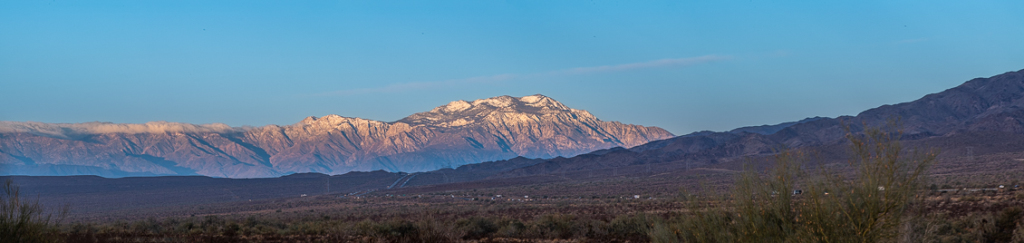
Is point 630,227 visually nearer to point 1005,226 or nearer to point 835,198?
point 1005,226

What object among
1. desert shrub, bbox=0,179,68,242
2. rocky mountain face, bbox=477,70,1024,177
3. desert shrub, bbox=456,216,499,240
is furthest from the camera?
rocky mountain face, bbox=477,70,1024,177

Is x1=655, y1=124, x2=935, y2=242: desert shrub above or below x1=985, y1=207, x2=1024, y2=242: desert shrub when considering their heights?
above

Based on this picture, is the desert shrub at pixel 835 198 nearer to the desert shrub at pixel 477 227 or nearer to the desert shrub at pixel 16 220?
the desert shrub at pixel 16 220

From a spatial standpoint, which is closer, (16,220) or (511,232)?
(16,220)

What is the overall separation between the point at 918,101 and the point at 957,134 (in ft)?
188

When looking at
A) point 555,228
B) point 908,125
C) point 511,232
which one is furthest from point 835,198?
point 908,125

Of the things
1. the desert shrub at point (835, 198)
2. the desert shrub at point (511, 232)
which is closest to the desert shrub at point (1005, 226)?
the desert shrub at point (835, 198)

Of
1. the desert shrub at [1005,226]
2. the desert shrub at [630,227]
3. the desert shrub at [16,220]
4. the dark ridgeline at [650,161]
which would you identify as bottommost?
the desert shrub at [1005,226]

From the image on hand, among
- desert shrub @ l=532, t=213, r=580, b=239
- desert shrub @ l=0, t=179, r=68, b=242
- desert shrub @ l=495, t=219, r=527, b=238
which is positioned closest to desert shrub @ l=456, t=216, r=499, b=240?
desert shrub @ l=495, t=219, r=527, b=238

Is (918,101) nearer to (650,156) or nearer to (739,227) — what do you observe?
(650,156)

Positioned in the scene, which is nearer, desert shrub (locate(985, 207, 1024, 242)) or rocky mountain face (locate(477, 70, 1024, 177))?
desert shrub (locate(985, 207, 1024, 242))

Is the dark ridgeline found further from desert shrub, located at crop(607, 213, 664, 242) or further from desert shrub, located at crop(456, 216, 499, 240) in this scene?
desert shrub, located at crop(456, 216, 499, 240)

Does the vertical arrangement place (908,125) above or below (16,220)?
above

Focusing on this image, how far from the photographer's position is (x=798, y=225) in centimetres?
976
